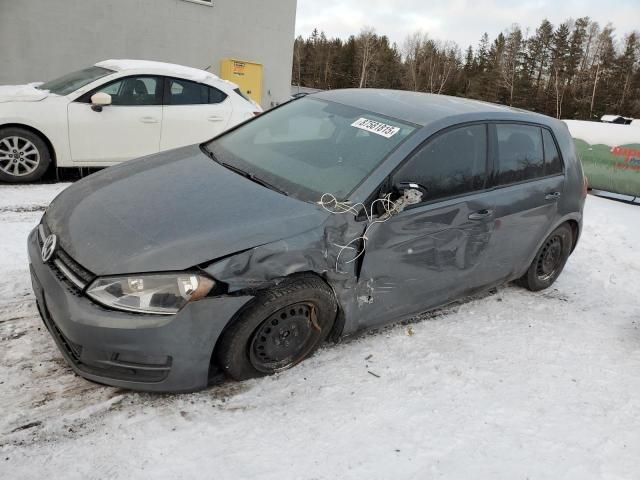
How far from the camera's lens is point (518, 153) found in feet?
12.8

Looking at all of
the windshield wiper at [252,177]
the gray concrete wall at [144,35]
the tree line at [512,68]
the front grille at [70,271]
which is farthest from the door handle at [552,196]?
the tree line at [512,68]

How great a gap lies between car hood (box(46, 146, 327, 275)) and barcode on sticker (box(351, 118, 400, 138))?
2.62 feet

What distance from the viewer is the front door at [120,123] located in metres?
6.04

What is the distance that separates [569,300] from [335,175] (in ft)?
9.04

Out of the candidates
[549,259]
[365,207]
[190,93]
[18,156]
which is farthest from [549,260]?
[18,156]

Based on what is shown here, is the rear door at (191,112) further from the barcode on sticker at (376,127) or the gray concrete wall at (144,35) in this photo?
the gray concrete wall at (144,35)

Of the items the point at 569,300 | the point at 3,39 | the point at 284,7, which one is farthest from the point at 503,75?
the point at 569,300

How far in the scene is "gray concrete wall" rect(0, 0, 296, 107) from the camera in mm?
11531

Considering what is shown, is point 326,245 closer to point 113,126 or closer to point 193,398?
point 193,398

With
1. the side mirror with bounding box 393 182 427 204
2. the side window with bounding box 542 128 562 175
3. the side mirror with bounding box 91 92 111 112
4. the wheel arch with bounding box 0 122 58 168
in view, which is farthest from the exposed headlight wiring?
the wheel arch with bounding box 0 122 58 168

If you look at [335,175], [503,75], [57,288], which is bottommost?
[57,288]

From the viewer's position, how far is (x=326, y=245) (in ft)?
9.14

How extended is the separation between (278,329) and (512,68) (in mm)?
65817

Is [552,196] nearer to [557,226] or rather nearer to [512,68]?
[557,226]
